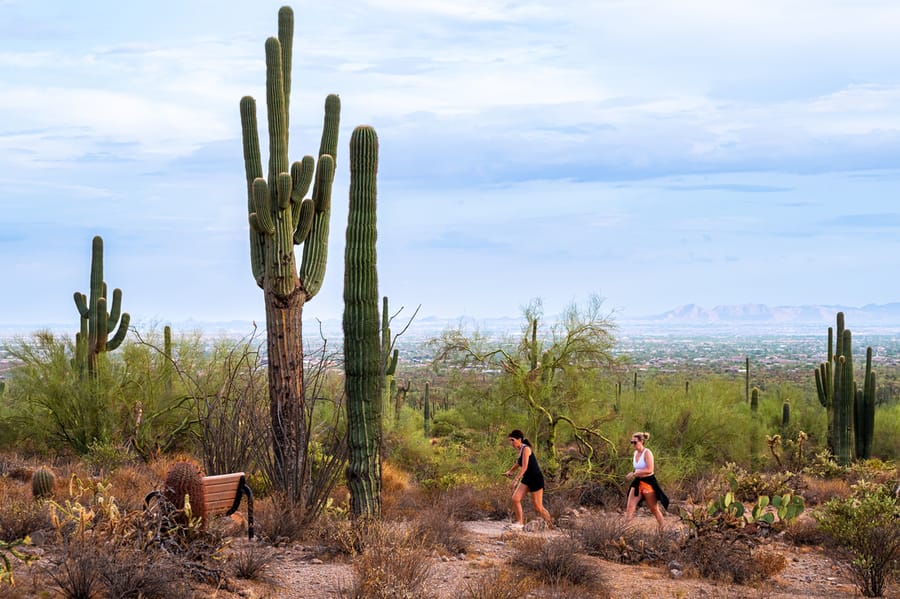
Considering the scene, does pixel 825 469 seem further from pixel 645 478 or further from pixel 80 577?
pixel 80 577

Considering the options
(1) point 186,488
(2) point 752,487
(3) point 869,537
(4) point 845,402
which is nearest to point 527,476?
(3) point 869,537

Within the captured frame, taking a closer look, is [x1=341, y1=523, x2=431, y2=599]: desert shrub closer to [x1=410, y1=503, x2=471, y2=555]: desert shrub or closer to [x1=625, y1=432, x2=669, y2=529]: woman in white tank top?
Result: [x1=410, y1=503, x2=471, y2=555]: desert shrub

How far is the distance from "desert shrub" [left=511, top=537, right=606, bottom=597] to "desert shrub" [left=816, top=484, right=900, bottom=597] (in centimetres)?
295

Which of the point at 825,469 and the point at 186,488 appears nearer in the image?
the point at 186,488

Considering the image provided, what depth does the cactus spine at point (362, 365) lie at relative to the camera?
1163 centimetres

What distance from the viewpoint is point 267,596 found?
887cm

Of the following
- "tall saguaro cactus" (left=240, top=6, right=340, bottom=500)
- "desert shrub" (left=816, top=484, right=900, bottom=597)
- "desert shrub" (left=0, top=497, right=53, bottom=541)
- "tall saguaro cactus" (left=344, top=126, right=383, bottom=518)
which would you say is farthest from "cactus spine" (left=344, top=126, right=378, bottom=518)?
"desert shrub" (left=816, top=484, right=900, bottom=597)

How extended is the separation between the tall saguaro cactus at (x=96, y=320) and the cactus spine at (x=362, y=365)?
9712 mm

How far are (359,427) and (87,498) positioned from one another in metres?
4.23

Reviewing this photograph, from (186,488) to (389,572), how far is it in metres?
2.14

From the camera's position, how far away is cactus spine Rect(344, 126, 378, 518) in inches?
458

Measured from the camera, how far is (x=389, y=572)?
8.69 m

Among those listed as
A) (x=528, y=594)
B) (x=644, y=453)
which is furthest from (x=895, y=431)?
(x=528, y=594)

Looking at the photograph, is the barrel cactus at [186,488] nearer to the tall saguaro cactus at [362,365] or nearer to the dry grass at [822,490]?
the tall saguaro cactus at [362,365]
